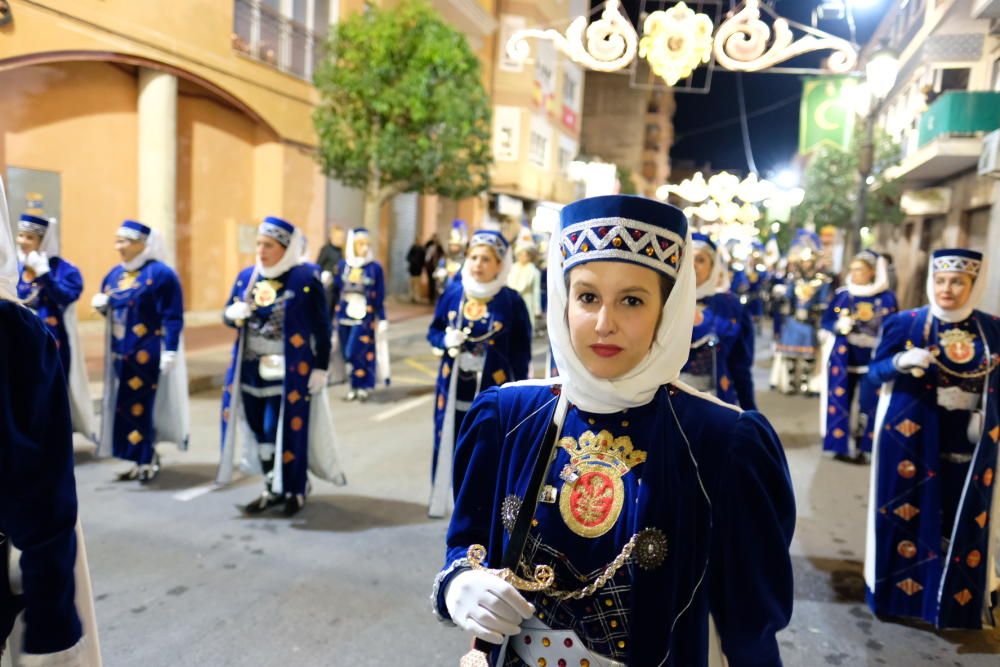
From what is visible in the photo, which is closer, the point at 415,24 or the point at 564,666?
the point at 564,666

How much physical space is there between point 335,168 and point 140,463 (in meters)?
9.85

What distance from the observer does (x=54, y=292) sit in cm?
635

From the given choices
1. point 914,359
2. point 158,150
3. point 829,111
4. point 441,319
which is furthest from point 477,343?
point 829,111

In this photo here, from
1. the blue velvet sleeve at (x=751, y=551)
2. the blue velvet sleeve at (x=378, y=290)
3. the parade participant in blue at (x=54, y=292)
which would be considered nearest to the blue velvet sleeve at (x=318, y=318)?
the parade participant in blue at (x=54, y=292)

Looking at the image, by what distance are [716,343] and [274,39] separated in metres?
13.6

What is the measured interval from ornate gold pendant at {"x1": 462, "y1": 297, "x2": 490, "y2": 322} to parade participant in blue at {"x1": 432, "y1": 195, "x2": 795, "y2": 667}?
143 inches

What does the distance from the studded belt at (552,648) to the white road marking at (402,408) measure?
726 cm

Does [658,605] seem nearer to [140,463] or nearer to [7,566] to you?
[7,566]

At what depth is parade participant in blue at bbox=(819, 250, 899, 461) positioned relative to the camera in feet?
26.5

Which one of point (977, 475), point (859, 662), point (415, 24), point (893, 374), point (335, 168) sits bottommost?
point (859, 662)

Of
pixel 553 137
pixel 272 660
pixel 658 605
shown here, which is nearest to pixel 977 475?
pixel 658 605

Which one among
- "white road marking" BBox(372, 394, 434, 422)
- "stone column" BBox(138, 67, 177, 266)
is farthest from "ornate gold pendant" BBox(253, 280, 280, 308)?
"stone column" BBox(138, 67, 177, 266)

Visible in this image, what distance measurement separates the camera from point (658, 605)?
1.76m

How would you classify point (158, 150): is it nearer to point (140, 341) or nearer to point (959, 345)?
point (140, 341)
